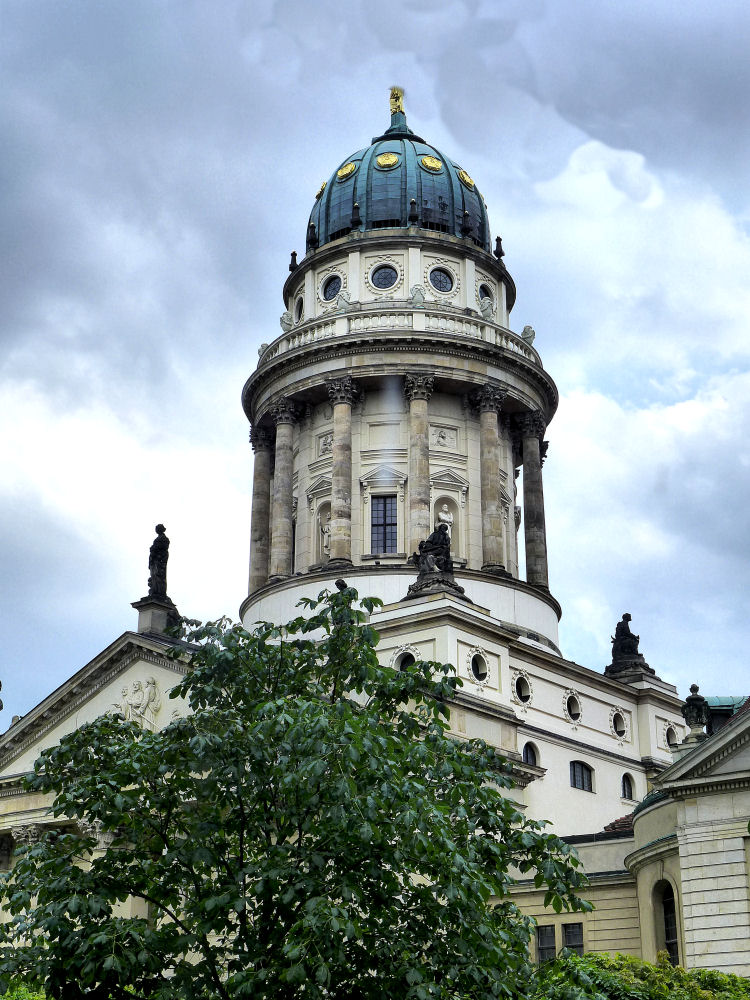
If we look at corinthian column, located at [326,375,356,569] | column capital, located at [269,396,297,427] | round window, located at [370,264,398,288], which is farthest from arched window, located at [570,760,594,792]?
round window, located at [370,264,398,288]

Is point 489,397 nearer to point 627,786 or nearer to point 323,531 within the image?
point 323,531

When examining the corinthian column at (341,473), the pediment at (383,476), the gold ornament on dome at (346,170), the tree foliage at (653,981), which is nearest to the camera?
the tree foliage at (653,981)

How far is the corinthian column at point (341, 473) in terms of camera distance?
58.1 meters

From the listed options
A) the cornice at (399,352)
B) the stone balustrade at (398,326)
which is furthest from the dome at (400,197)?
the cornice at (399,352)

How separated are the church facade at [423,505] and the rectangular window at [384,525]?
0.07m

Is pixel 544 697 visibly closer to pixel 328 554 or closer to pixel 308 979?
pixel 328 554

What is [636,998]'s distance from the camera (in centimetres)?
2934

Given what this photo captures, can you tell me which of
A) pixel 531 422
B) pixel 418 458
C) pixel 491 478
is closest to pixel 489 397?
pixel 531 422

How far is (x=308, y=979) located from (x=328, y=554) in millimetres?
42533

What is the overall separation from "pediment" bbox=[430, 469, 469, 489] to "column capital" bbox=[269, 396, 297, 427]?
7179mm

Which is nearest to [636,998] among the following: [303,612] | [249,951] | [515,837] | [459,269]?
[515,837]

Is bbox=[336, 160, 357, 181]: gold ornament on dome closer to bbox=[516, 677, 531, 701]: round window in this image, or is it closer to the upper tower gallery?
the upper tower gallery

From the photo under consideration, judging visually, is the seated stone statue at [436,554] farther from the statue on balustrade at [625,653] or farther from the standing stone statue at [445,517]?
A: the statue on balustrade at [625,653]

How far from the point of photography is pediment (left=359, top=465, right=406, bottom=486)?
60.2 meters
